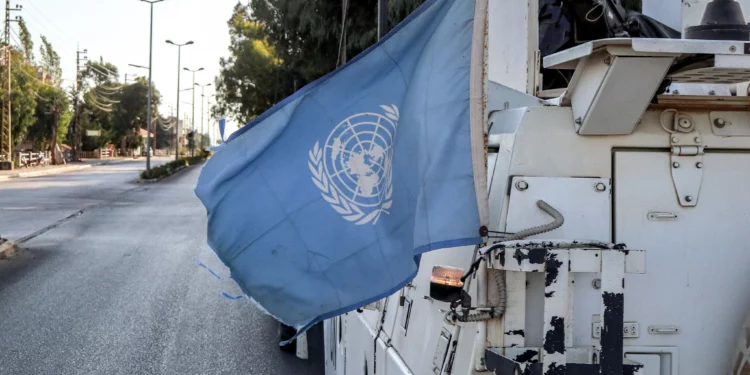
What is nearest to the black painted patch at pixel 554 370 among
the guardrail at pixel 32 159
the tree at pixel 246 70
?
the tree at pixel 246 70

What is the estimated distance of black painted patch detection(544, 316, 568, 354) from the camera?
2.51m

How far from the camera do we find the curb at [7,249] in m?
15.2

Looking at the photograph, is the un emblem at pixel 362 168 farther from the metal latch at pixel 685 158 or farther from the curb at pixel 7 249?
the curb at pixel 7 249

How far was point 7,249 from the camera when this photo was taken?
15.6 m

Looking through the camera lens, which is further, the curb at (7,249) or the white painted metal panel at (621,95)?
the curb at (7,249)

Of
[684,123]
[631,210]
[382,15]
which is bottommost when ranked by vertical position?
[631,210]

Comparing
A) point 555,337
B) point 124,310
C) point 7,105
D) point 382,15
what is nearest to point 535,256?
point 555,337

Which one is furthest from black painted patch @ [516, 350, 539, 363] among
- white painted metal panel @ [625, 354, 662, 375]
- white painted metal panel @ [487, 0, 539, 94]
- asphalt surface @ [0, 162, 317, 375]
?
asphalt surface @ [0, 162, 317, 375]

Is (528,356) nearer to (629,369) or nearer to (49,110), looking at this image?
(629,369)

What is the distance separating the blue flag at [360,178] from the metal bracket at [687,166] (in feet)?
2.09

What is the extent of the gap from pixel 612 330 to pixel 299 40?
58.3 ft

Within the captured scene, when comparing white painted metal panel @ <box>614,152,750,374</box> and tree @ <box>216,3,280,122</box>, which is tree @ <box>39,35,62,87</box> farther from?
white painted metal panel @ <box>614,152,750,374</box>

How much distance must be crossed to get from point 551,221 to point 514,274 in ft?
1.06

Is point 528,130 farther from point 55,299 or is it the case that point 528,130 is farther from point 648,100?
point 55,299
